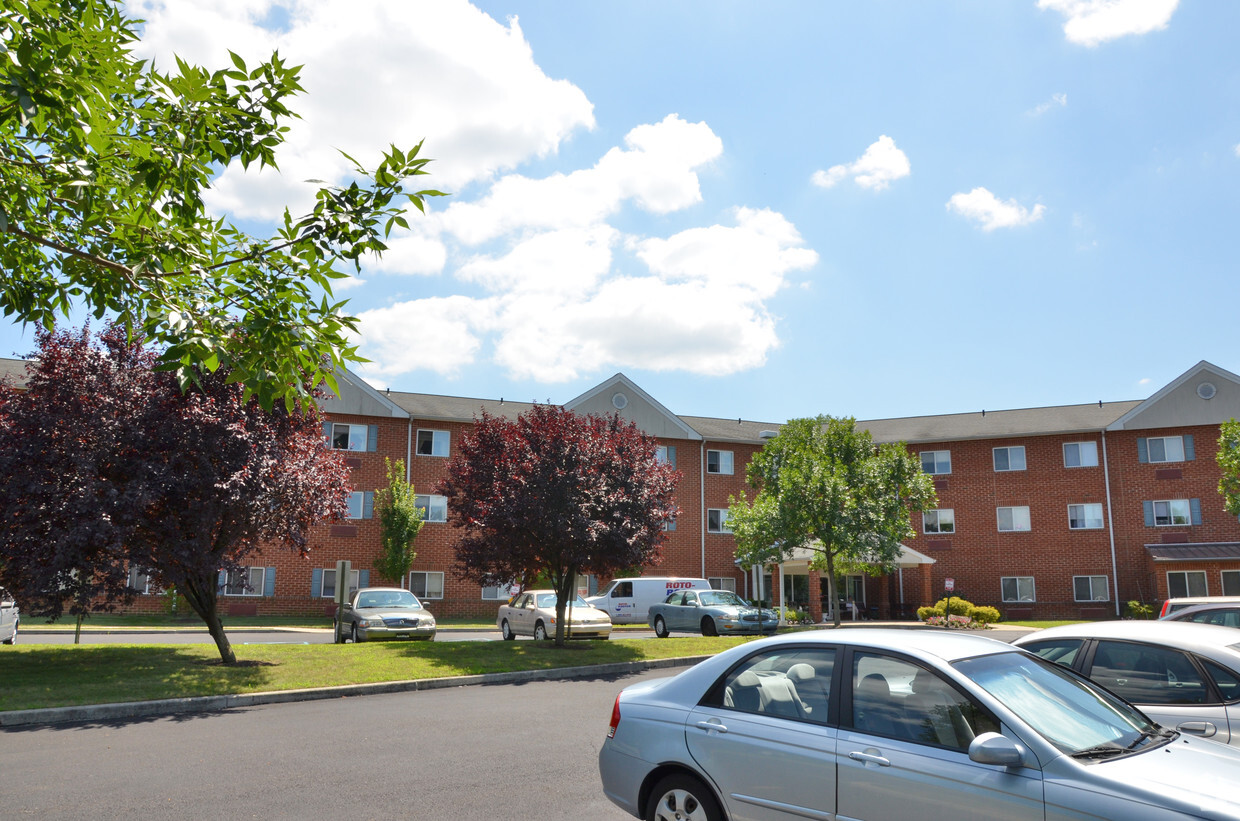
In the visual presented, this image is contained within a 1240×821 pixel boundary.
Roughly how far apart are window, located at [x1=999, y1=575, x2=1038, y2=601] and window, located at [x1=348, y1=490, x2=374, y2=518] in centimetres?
2849

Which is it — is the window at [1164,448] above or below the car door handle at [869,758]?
above

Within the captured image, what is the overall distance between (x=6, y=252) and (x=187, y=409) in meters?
7.91

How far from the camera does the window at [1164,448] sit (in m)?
37.9

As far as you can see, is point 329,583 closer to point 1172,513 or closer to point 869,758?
point 869,758

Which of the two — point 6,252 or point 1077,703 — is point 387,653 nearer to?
point 6,252

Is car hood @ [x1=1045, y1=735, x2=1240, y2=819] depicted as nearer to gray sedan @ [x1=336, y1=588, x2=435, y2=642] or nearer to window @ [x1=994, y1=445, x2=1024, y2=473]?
gray sedan @ [x1=336, y1=588, x2=435, y2=642]

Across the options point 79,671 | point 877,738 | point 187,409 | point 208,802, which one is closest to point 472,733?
point 208,802

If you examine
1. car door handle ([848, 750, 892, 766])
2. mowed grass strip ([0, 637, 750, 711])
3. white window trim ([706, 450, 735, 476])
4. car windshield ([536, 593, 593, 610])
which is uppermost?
white window trim ([706, 450, 735, 476])

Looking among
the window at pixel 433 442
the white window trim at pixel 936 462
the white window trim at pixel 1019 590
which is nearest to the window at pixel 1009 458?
the white window trim at pixel 936 462

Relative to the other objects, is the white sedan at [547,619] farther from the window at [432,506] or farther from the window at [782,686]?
the window at [782,686]

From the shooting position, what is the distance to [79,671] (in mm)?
14391

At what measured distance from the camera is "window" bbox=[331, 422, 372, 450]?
3722cm

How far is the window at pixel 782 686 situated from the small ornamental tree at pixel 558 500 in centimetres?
1377

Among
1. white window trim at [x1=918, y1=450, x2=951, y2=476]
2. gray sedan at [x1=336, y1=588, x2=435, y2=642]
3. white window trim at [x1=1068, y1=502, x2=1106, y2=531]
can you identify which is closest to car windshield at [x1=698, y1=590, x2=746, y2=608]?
gray sedan at [x1=336, y1=588, x2=435, y2=642]
